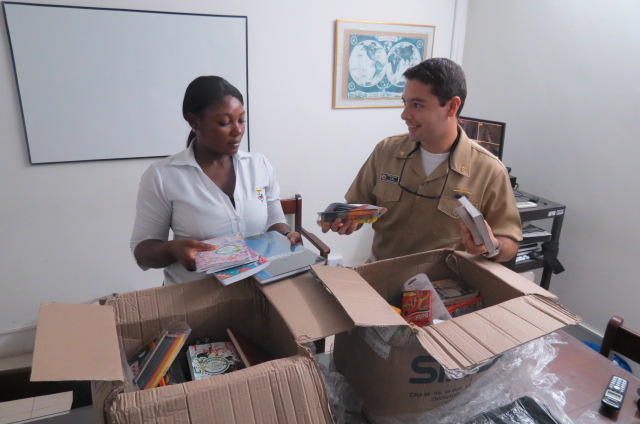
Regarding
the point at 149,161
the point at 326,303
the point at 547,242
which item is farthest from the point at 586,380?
the point at 149,161

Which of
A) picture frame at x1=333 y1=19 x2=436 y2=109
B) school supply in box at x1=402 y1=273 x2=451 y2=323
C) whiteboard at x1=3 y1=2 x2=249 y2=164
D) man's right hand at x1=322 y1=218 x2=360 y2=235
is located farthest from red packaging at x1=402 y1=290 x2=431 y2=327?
picture frame at x1=333 y1=19 x2=436 y2=109

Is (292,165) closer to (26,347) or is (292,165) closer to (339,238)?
(339,238)

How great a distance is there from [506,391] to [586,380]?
0.95 feet

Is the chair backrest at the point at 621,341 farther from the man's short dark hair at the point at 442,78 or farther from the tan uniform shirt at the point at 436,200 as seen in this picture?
the man's short dark hair at the point at 442,78

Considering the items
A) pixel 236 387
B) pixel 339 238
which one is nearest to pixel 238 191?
pixel 236 387

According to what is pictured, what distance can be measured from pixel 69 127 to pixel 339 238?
2011 millimetres

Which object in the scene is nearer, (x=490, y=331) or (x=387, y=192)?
(x=490, y=331)

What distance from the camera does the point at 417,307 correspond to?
107 cm

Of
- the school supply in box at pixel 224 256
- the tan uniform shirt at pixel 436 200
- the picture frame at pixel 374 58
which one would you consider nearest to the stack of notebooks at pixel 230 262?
the school supply in box at pixel 224 256

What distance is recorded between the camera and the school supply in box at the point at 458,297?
3.66ft

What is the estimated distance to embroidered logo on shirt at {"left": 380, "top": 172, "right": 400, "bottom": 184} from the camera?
5.19ft

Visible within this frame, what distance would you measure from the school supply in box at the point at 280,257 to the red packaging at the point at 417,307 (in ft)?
0.79

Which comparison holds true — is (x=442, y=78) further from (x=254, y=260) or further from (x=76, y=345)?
(x=76, y=345)

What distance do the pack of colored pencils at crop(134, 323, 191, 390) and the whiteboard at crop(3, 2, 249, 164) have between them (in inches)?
78.1
